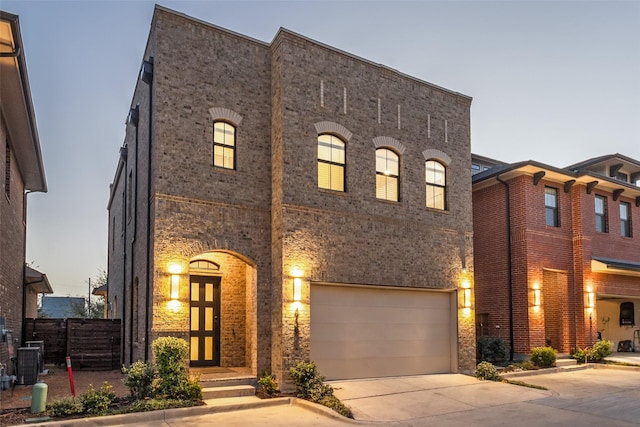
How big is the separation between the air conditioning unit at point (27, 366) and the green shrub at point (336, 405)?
7.15 metres

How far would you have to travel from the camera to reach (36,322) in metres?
16.8

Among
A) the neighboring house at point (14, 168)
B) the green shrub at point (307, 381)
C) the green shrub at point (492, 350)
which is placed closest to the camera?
the neighboring house at point (14, 168)

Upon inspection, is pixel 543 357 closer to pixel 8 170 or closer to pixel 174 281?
pixel 174 281

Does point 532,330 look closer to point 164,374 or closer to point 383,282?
point 383,282

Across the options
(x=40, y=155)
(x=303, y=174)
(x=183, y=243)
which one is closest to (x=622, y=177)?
(x=303, y=174)

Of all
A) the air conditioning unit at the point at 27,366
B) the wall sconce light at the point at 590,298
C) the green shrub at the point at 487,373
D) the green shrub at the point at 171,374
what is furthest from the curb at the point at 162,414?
the wall sconce light at the point at 590,298

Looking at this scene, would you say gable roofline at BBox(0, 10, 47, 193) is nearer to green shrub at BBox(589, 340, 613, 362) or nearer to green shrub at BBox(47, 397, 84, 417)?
green shrub at BBox(47, 397, 84, 417)

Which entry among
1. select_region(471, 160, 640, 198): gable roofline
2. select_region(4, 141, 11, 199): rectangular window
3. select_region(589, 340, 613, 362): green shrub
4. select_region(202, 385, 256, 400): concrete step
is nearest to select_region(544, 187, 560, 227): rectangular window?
select_region(471, 160, 640, 198): gable roofline

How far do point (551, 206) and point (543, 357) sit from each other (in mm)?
5729

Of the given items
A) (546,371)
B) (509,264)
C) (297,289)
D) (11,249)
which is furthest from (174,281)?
(509,264)

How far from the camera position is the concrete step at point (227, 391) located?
11.5 m

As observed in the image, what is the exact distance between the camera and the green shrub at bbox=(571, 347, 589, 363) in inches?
741

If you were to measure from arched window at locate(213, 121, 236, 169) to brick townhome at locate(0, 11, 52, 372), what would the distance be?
4192mm

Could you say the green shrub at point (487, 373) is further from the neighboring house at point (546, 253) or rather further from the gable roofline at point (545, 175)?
the gable roofline at point (545, 175)
